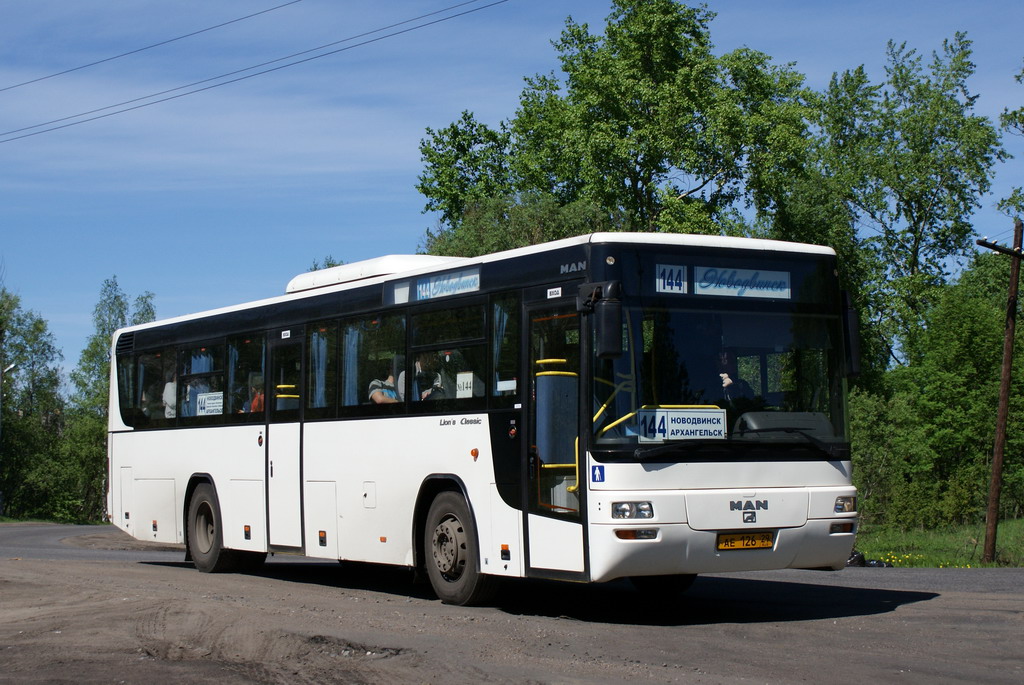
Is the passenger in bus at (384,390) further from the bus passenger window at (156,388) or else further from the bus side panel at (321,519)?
the bus passenger window at (156,388)

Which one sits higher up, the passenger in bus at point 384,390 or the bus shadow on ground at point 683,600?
the passenger in bus at point 384,390

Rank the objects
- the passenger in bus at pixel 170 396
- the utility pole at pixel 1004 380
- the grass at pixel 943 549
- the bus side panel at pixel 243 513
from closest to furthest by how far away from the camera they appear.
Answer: the bus side panel at pixel 243 513
the passenger in bus at pixel 170 396
the grass at pixel 943 549
the utility pole at pixel 1004 380

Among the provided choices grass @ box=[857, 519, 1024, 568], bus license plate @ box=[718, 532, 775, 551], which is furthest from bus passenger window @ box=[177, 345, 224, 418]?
grass @ box=[857, 519, 1024, 568]

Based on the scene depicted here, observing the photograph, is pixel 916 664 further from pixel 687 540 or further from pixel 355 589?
pixel 355 589

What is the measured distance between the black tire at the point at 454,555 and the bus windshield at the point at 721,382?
2.25m

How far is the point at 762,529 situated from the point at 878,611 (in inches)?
68.6

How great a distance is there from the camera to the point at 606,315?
34.6ft

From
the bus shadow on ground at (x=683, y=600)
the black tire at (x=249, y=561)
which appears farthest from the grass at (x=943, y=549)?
the black tire at (x=249, y=561)

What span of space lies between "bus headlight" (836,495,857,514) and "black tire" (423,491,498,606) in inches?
129

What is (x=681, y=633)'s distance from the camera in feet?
35.3

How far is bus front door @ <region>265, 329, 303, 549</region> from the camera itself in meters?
15.6

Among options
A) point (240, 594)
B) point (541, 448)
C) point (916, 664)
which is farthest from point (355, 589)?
point (916, 664)

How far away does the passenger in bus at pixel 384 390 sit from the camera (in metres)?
13.9

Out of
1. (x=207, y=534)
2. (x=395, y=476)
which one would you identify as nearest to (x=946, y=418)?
(x=207, y=534)
